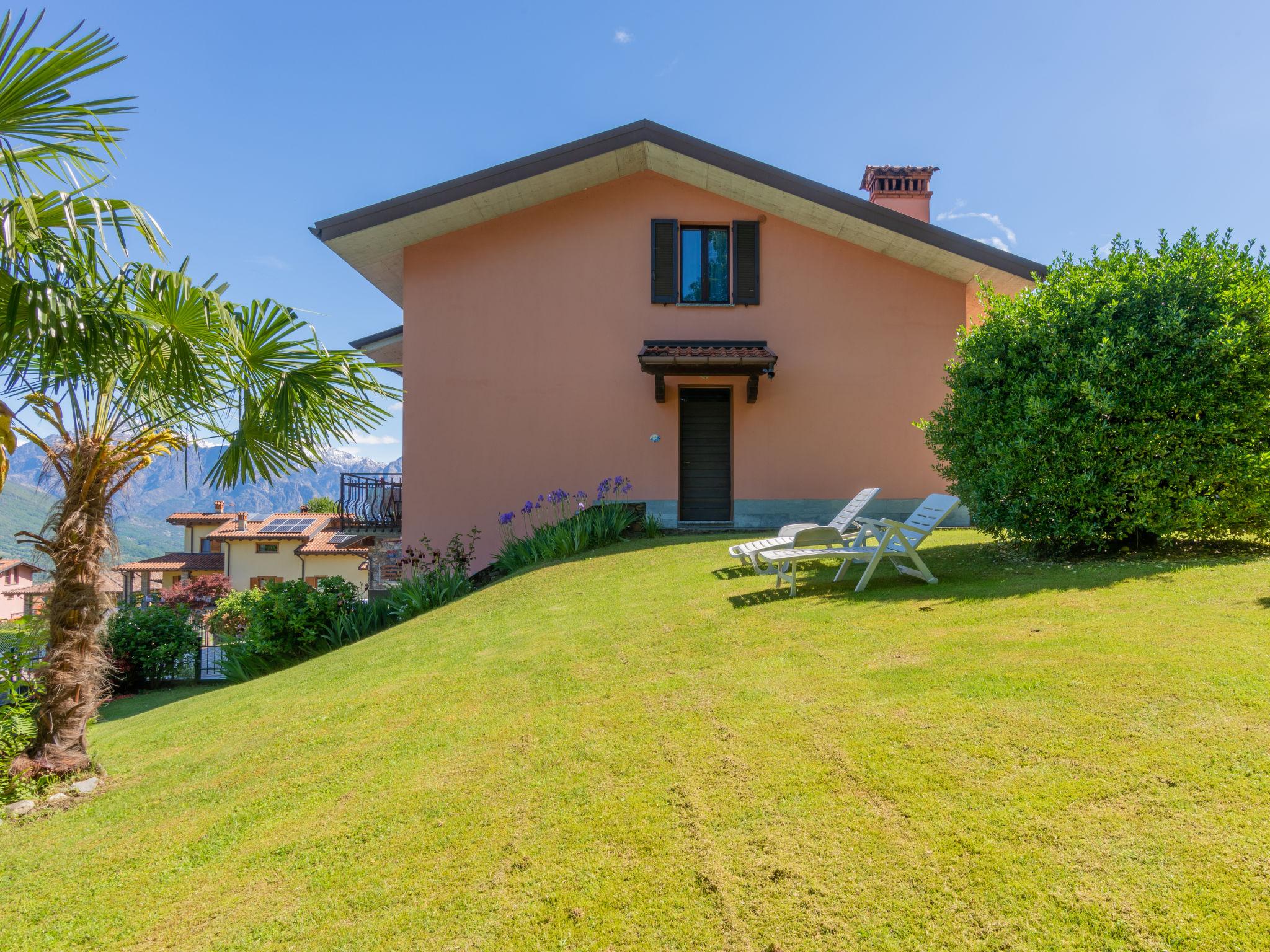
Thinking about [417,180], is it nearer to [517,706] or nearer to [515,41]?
[515,41]

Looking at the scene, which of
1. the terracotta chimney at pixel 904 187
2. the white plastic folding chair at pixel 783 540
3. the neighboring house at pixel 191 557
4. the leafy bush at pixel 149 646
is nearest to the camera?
the white plastic folding chair at pixel 783 540

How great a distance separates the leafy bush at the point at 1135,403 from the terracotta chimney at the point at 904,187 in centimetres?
962

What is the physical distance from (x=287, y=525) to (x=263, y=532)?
162 centimetres

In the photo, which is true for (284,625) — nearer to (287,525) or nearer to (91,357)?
(91,357)

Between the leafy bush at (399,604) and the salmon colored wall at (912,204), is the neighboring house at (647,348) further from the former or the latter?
the salmon colored wall at (912,204)

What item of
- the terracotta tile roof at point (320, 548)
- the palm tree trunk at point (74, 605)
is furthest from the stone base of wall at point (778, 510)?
the terracotta tile roof at point (320, 548)

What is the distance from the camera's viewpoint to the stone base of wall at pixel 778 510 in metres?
13.0

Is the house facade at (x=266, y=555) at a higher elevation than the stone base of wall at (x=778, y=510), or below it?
below

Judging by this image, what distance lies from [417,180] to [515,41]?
114 inches

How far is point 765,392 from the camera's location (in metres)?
13.2

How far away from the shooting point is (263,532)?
3675cm

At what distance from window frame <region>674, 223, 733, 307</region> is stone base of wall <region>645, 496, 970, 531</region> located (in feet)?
12.5

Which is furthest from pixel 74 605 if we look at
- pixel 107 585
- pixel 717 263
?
pixel 717 263

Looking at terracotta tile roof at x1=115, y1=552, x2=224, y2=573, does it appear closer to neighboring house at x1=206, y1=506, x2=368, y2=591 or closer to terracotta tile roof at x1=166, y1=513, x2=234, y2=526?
neighboring house at x1=206, y1=506, x2=368, y2=591
